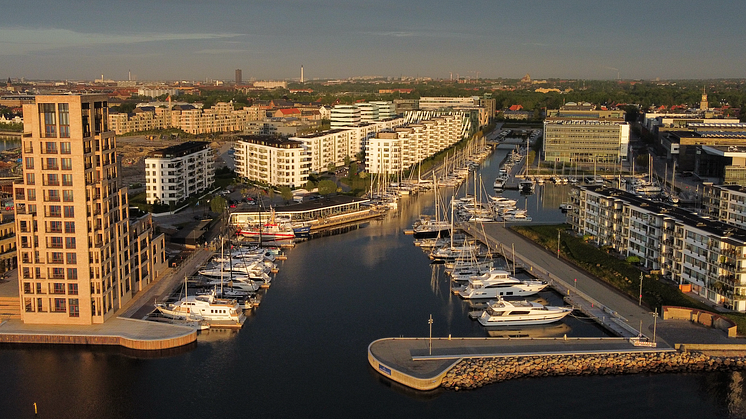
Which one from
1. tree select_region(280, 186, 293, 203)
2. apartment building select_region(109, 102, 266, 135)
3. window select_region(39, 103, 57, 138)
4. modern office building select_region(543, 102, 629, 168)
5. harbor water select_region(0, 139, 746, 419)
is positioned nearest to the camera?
harbor water select_region(0, 139, 746, 419)

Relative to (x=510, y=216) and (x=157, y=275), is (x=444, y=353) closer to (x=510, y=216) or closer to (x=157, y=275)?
(x=157, y=275)

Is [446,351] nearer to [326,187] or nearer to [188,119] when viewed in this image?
[326,187]

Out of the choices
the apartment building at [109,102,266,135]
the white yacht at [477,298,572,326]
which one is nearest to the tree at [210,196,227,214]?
the white yacht at [477,298,572,326]

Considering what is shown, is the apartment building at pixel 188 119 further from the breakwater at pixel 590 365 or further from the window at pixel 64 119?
the breakwater at pixel 590 365

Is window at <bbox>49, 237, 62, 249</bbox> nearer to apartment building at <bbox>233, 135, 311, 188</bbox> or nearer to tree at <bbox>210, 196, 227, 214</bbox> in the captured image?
tree at <bbox>210, 196, 227, 214</bbox>

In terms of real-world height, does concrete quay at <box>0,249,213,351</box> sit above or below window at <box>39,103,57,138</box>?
below

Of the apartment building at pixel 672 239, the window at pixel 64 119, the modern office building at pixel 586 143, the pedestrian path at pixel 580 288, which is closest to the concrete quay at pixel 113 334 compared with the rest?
the window at pixel 64 119

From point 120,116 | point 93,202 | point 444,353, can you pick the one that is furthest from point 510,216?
point 120,116
